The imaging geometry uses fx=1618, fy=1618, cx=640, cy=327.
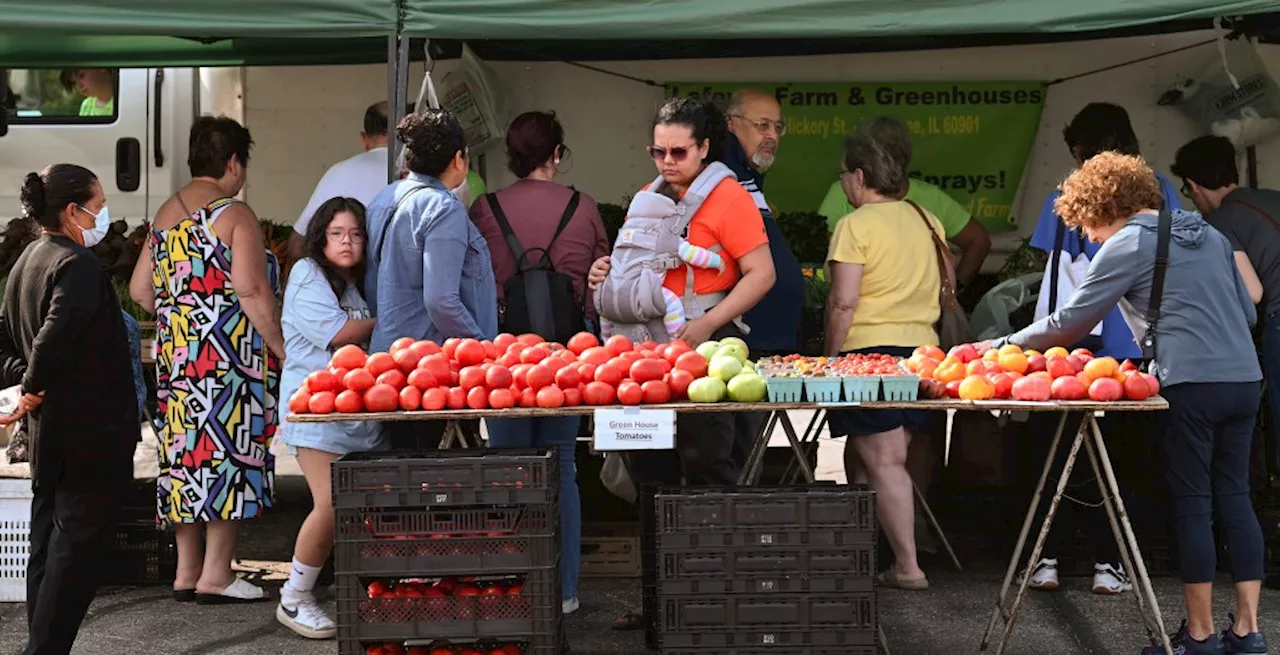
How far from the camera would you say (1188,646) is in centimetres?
549

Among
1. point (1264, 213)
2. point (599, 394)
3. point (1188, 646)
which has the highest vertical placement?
point (1264, 213)

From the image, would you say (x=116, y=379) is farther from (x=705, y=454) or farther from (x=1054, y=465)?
(x=1054, y=465)

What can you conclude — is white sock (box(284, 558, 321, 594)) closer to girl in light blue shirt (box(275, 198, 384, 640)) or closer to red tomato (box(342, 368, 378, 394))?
girl in light blue shirt (box(275, 198, 384, 640))

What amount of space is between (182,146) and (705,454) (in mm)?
4350

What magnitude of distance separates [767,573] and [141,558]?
317cm

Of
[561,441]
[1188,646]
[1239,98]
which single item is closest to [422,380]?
[561,441]

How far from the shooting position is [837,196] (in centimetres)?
760

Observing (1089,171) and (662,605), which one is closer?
(662,605)

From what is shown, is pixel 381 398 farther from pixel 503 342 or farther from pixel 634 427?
pixel 634 427

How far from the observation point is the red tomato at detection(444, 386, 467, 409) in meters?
5.09

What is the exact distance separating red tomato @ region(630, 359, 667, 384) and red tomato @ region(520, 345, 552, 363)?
0.31 meters

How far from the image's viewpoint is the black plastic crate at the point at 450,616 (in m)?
5.02

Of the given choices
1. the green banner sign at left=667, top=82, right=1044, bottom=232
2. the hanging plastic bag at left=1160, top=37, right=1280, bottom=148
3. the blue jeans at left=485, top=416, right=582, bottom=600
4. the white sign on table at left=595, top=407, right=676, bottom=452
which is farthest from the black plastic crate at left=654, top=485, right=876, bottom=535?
the hanging plastic bag at left=1160, top=37, right=1280, bottom=148

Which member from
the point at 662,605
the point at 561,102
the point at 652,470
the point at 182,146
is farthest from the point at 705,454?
the point at 182,146
